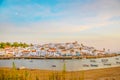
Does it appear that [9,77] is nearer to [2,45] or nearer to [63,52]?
[2,45]

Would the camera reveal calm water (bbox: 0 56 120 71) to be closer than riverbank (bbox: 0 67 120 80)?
No

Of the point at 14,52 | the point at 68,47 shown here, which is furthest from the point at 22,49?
the point at 68,47

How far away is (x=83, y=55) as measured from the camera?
1454 inches

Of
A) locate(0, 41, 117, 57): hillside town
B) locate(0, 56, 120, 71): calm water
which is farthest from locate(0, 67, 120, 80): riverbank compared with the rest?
locate(0, 41, 117, 57): hillside town

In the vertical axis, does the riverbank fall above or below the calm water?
above

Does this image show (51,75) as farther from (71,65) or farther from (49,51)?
(49,51)

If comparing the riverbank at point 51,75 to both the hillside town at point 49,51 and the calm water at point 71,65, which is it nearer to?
the calm water at point 71,65

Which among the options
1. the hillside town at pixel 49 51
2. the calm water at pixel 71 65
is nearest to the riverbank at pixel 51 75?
the calm water at pixel 71 65

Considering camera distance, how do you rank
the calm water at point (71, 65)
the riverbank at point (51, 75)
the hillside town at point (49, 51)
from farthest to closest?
the hillside town at point (49, 51)
the calm water at point (71, 65)
the riverbank at point (51, 75)

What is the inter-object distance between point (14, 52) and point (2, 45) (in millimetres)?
2113

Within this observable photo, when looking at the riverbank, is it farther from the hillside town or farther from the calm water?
the hillside town

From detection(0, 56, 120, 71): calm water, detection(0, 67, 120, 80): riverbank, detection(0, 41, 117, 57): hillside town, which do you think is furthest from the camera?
detection(0, 41, 117, 57): hillside town

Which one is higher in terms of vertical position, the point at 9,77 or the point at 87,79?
the point at 9,77

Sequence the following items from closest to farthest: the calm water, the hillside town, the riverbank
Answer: the riverbank
the calm water
the hillside town
